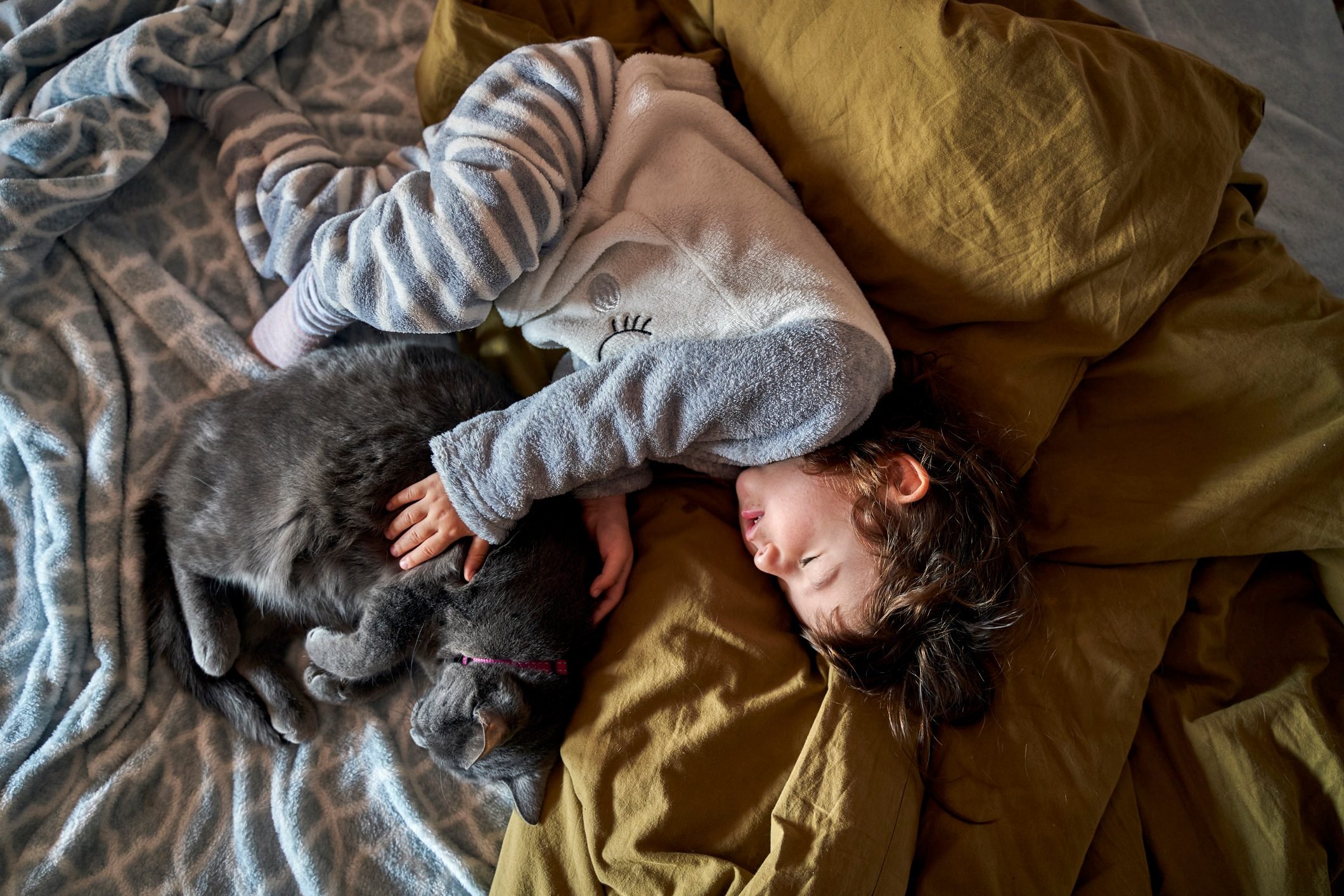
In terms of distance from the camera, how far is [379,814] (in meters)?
1.33

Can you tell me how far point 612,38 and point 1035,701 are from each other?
4.59 feet

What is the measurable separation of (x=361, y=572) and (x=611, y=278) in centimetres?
63

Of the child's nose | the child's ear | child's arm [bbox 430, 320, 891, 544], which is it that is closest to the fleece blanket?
child's arm [bbox 430, 320, 891, 544]

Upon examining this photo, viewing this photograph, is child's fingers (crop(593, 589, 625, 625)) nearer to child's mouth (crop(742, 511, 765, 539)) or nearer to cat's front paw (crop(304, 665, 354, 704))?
child's mouth (crop(742, 511, 765, 539))

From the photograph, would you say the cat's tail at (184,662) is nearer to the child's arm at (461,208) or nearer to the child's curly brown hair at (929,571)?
the child's arm at (461,208)

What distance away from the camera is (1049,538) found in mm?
1286

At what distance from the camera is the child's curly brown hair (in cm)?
117

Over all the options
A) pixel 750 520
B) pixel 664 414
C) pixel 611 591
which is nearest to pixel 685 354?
pixel 664 414

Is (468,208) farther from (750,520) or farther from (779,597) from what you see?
(779,597)

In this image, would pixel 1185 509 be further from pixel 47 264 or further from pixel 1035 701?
pixel 47 264

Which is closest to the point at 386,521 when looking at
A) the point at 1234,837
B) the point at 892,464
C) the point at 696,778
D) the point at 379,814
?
the point at 379,814

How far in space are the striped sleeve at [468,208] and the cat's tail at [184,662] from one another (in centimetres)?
50

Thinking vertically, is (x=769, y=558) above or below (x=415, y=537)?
below

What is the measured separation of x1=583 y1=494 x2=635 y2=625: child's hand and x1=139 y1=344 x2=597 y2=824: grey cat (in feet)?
0.08
